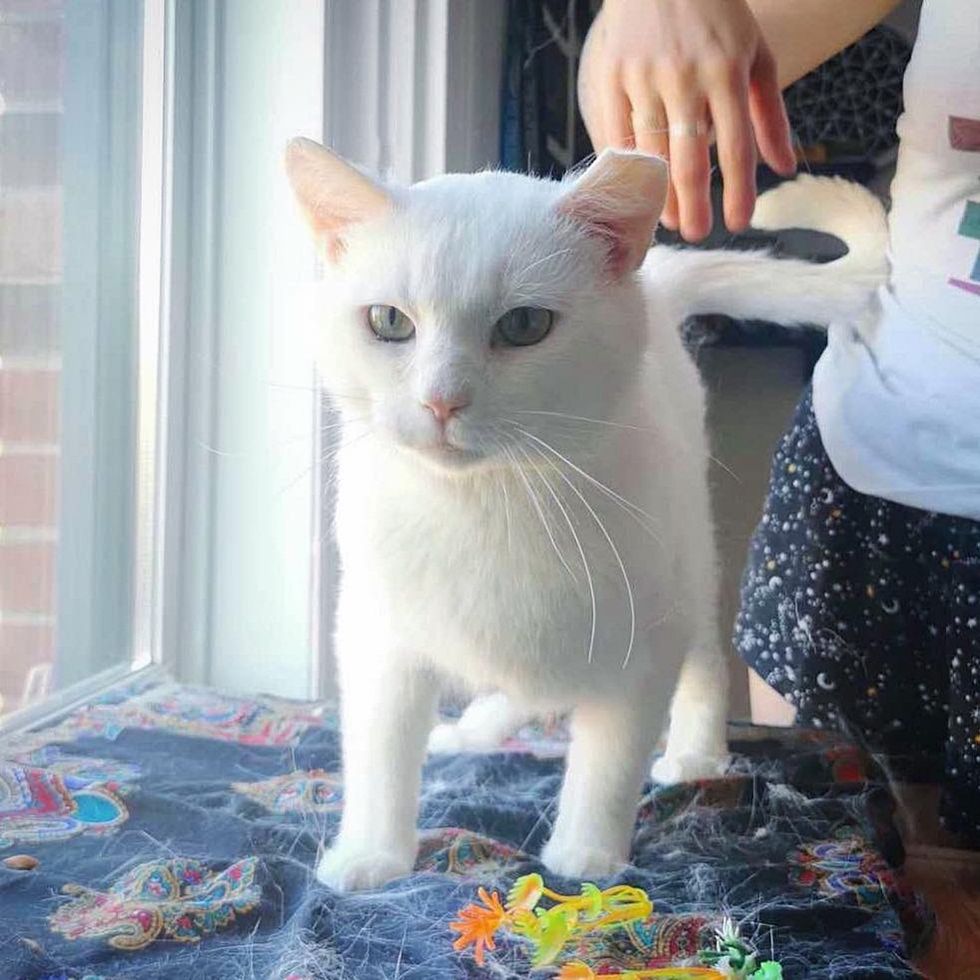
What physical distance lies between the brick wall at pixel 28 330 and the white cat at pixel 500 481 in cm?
35

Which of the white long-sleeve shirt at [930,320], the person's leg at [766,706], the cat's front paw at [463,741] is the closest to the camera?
the white long-sleeve shirt at [930,320]

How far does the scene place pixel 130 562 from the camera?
1.27 meters

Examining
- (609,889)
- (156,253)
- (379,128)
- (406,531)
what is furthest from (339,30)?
(609,889)

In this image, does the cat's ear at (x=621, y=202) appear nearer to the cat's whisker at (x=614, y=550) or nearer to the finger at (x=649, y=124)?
the finger at (x=649, y=124)

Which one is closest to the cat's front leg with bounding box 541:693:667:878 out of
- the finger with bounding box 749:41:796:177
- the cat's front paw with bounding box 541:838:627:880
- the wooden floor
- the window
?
the cat's front paw with bounding box 541:838:627:880

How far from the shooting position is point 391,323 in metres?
0.71

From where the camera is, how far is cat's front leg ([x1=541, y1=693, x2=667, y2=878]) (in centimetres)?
77

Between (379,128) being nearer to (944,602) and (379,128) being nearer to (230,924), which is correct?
(944,602)

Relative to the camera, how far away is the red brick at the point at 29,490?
961mm

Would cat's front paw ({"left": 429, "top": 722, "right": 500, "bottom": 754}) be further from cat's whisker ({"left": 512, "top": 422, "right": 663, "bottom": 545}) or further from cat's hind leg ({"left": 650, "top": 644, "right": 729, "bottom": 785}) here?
cat's whisker ({"left": 512, "top": 422, "right": 663, "bottom": 545})

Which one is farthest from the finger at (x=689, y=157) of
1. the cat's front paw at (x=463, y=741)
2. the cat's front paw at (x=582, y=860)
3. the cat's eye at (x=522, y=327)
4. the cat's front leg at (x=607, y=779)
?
the cat's front paw at (x=463, y=741)

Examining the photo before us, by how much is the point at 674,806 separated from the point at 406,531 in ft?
1.16

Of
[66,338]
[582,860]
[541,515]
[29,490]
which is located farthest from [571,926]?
[66,338]

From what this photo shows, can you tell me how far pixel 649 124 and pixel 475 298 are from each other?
0.21 m
